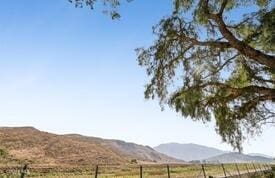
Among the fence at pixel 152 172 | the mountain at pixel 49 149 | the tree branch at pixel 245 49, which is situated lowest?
the fence at pixel 152 172

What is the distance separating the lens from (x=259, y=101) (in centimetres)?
2281

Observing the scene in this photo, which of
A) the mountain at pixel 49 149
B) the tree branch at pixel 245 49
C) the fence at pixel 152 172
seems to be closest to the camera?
the tree branch at pixel 245 49

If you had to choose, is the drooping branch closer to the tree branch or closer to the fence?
the tree branch

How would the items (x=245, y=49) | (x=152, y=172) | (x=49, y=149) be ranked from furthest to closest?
(x=49, y=149) < (x=152, y=172) < (x=245, y=49)

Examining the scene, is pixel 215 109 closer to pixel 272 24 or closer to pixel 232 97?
pixel 232 97

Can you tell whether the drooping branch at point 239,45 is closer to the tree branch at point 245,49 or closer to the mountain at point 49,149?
the tree branch at point 245,49

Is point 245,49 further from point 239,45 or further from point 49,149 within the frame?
point 49,149

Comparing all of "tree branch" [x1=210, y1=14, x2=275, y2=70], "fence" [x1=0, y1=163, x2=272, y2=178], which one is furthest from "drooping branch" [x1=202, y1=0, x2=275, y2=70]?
"fence" [x1=0, y1=163, x2=272, y2=178]

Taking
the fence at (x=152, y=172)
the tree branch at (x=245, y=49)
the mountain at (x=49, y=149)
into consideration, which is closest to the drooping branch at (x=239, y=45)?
the tree branch at (x=245, y=49)

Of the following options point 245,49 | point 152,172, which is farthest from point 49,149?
point 245,49

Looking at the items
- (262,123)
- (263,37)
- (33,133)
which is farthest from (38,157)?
(263,37)

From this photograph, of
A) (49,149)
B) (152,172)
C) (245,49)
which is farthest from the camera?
(49,149)

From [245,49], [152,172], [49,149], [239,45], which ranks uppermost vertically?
[49,149]

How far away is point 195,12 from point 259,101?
6.23m
